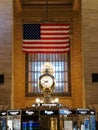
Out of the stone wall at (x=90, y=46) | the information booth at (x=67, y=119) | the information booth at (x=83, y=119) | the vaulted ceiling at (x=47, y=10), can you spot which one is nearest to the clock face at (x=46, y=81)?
the stone wall at (x=90, y=46)

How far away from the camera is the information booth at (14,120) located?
1248cm

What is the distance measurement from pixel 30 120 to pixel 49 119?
1.96 feet

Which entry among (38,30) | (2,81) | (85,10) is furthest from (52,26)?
(2,81)

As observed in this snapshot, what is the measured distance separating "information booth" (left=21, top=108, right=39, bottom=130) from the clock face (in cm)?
622

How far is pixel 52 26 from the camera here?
1859 cm

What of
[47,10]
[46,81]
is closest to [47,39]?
[46,81]

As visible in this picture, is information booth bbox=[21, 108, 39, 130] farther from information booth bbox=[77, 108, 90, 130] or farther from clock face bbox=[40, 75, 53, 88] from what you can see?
clock face bbox=[40, 75, 53, 88]

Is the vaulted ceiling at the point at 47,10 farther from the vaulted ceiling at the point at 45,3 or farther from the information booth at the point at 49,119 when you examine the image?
the information booth at the point at 49,119

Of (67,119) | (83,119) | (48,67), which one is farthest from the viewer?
(48,67)

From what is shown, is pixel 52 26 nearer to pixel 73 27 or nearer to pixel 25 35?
pixel 25 35

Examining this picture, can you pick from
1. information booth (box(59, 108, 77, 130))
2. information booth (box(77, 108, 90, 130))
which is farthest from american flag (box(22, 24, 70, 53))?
information booth (box(59, 108, 77, 130))

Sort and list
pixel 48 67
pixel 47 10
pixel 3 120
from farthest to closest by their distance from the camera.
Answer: pixel 47 10 < pixel 48 67 < pixel 3 120

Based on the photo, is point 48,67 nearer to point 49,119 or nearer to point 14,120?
point 14,120

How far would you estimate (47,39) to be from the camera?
18719mm
